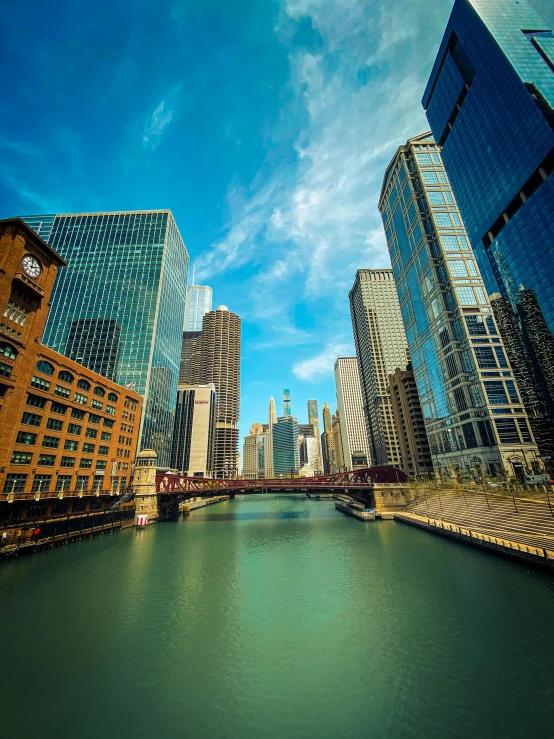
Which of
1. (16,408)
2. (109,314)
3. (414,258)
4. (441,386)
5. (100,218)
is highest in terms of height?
(100,218)

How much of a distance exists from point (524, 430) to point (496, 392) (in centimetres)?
1325

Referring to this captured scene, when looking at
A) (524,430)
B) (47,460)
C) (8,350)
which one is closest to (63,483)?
(47,460)

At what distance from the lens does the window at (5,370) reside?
47.0m

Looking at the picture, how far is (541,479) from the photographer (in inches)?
2623

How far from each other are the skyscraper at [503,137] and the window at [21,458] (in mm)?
117216

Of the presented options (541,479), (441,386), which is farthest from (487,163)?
(541,479)

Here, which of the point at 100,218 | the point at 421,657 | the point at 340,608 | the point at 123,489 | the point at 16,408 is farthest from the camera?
the point at 100,218

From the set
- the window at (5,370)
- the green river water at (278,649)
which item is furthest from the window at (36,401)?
the green river water at (278,649)

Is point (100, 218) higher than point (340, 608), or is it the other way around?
point (100, 218)

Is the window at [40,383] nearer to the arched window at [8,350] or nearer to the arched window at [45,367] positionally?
the arched window at [45,367]

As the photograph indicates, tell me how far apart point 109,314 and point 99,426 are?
70223 mm

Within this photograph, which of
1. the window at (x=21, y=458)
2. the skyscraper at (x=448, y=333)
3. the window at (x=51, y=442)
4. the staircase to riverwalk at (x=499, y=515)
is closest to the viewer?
the staircase to riverwalk at (x=499, y=515)

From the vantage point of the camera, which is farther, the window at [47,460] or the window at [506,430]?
the window at [506,430]

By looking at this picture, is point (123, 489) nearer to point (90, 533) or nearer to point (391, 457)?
point (90, 533)
